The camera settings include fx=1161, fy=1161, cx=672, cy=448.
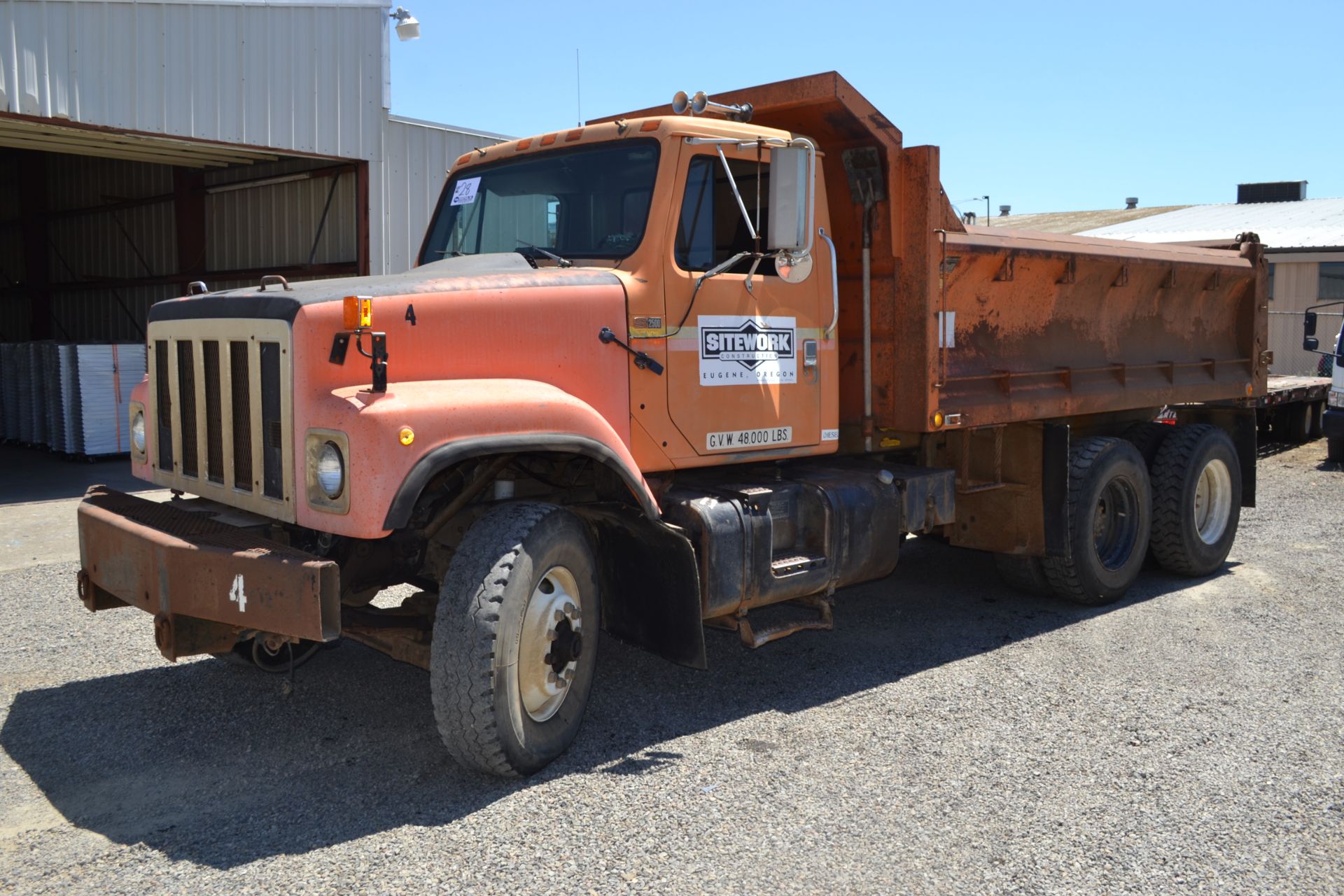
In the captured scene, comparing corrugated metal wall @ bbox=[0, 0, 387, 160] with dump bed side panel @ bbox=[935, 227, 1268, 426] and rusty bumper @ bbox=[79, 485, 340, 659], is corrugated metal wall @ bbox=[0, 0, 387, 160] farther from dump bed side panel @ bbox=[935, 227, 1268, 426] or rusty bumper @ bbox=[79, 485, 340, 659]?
dump bed side panel @ bbox=[935, 227, 1268, 426]

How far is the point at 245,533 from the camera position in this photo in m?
4.66

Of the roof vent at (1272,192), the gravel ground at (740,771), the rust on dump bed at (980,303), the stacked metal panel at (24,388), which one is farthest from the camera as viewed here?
the roof vent at (1272,192)

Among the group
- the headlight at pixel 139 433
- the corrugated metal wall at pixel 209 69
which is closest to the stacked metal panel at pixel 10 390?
the corrugated metal wall at pixel 209 69

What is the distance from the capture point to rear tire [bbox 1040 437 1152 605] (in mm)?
7469

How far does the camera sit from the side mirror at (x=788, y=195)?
513cm

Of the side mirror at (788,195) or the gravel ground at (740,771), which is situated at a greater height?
the side mirror at (788,195)

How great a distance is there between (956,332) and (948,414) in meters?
0.51

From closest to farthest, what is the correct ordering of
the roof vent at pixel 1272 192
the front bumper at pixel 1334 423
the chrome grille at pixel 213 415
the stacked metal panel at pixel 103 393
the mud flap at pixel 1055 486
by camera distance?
the chrome grille at pixel 213 415
the mud flap at pixel 1055 486
the front bumper at pixel 1334 423
the stacked metal panel at pixel 103 393
the roof vent at pixel 1272 192

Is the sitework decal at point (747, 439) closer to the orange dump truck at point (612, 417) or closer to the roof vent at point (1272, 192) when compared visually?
the orange dump truck at point (612, 417)

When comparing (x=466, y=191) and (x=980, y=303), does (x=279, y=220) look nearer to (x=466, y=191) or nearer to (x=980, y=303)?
(x=466, y=191)

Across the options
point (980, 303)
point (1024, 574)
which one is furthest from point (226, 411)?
point (1024, 574)

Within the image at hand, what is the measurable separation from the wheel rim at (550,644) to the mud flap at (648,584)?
45 cm

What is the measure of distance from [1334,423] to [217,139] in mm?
14330

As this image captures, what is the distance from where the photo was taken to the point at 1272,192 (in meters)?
34.8
